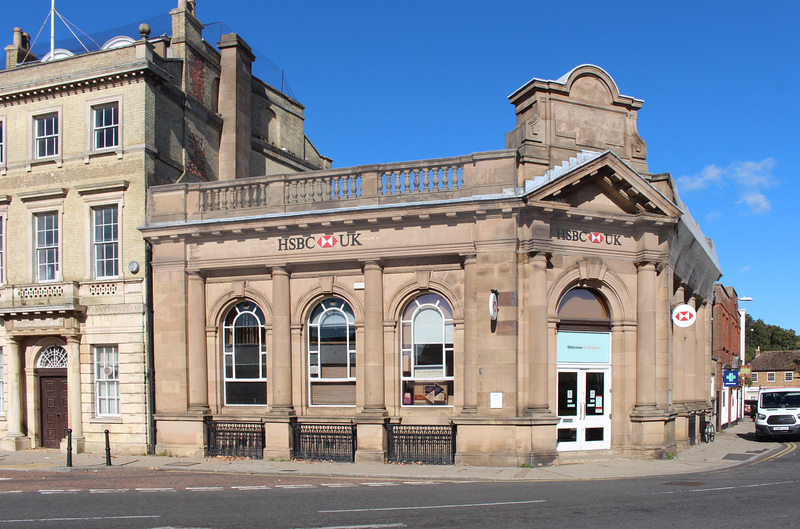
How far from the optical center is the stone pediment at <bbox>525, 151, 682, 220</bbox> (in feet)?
57.2

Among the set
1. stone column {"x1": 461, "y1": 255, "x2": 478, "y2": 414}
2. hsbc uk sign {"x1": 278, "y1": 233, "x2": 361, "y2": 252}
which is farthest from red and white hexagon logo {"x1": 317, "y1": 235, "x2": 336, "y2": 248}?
stone column {"x1": 461, "y1": 255, "x2": 478, "y2": 414}

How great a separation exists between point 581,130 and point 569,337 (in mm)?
5442

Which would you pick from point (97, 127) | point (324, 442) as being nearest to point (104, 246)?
point (97, 127)

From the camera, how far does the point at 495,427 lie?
17.0 meters

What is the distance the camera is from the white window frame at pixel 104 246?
68.8ft

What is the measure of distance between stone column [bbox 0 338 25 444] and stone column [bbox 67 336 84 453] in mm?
1717

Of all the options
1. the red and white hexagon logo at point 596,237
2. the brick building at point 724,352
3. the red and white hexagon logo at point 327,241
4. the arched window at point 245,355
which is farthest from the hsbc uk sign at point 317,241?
the brick building at point 724,352

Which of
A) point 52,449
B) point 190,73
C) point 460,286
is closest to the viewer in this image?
point 460,286

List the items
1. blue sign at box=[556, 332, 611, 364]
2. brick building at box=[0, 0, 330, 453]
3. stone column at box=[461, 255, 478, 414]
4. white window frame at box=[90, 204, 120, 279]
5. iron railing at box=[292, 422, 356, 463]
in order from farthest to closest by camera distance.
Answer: white window frame at box=[90, 204, 120, 279]
brick building at box=[0, 0, 330, 453]
blue sign at box=[556, 332, 611, 364]
iron railing at box=[292, 422, 356, 463]
stone column at box=[461, 255, 478, 414]

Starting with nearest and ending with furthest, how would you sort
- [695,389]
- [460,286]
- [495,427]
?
[495,427] → [460,286] → [695,389]

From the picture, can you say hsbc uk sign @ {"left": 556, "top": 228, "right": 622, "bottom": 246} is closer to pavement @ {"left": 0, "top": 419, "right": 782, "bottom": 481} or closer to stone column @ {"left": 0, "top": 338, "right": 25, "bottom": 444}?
pavement @ {"left": 0, "top": 419, "right": 782, "bottom": 481}

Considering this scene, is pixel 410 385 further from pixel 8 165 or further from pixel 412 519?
pixel 8 165

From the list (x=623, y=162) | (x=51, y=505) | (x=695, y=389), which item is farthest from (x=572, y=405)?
(x=51, y=505)

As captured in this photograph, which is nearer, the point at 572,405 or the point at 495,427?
the point at 495,427
